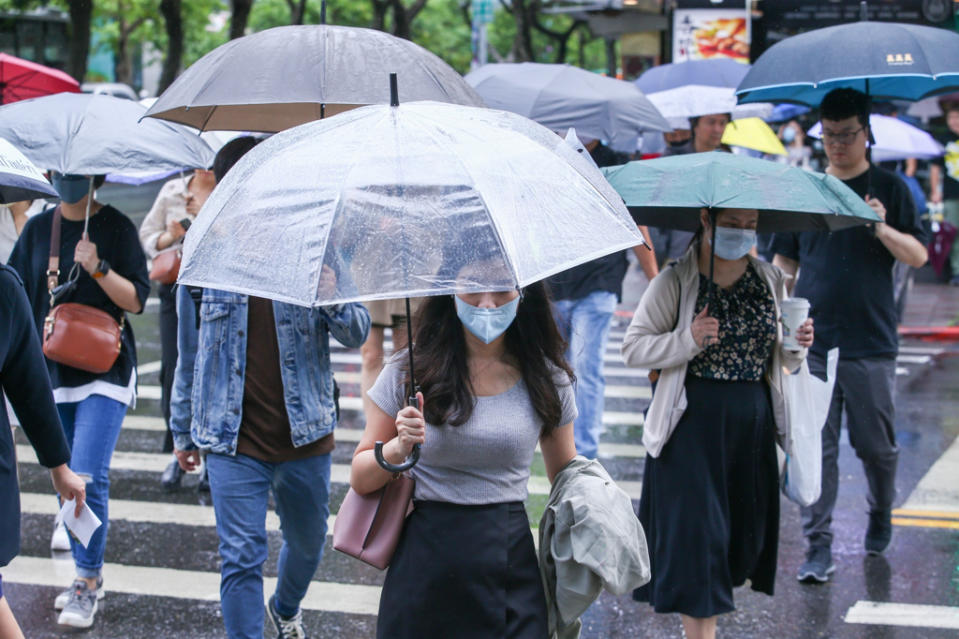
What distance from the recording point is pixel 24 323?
370cm

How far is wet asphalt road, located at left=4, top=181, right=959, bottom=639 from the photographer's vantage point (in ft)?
17.2

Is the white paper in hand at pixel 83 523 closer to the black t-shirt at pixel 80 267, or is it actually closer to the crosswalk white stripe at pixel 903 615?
the black t-shirt at pixel 80 267

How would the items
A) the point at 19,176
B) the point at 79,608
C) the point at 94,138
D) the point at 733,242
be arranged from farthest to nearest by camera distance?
1. the point at 79,608
2. the point at 94,138
3. the point at 733,242
4. the point at 19,176

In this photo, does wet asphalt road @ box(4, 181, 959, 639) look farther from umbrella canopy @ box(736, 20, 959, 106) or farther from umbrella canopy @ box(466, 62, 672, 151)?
umbrella canopy @ box(736, 20, 959, 106)

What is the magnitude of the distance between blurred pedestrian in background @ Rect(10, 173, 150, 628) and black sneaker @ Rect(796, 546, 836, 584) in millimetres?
3337

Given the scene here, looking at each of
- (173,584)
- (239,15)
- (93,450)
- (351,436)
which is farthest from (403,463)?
(239,15)

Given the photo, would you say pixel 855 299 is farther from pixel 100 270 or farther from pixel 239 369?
pixel 100 270

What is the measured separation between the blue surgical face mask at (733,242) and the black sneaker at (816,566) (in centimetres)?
199

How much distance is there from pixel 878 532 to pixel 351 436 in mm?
4092

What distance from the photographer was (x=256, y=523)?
4258 millimetres

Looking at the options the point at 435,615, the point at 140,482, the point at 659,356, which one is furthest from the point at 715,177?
the point at 140,482

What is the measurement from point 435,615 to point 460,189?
3.81 ft

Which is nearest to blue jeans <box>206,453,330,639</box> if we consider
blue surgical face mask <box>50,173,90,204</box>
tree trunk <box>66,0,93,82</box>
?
blue surgical face mask <box>50,173,90,204</box>

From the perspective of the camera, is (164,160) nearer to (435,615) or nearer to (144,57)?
(435,615)
